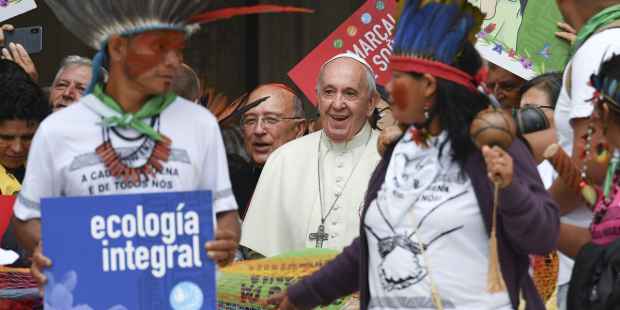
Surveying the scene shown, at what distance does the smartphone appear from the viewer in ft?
17.2

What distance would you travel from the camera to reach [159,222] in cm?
280

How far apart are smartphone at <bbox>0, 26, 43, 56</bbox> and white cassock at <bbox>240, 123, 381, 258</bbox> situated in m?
1.77

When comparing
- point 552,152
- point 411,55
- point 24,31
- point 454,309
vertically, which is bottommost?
point 454,309

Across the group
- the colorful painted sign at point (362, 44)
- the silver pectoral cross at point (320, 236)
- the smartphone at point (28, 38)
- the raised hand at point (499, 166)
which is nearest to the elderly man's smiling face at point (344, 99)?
the colorful painted sign at point (362, 44)

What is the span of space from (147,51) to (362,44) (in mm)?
3220

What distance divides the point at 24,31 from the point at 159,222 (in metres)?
3.04

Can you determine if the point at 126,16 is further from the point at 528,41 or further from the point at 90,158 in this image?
the point at 528,41

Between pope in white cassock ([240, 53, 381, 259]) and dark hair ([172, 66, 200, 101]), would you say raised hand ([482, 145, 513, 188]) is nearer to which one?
pope in white cassock ([240, 53, 381, 259])

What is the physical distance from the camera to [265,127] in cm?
604

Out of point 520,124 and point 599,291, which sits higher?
point 520,124

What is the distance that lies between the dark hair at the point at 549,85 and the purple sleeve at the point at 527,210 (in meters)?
2.11

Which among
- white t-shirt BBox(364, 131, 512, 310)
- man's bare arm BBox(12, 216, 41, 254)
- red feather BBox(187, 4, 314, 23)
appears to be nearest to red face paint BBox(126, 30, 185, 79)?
red feather BBox(187, 4, 314, 23)

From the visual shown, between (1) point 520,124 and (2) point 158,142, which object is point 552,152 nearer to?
(1) point 520,124

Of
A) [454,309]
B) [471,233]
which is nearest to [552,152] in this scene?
[471,233]
